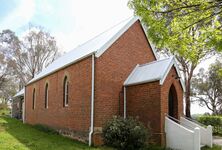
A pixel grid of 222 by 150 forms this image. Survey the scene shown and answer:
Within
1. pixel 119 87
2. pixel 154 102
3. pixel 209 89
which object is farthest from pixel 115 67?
pixel 209 89

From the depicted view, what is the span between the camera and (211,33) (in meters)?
9.23

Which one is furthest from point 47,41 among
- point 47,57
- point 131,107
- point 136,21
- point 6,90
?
point 131,107

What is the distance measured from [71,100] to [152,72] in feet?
18.6

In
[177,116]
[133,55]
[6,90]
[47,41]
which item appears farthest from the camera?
[6,90]

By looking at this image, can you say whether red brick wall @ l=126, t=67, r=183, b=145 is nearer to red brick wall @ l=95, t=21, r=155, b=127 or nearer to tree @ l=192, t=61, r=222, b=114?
red brick wall @ l=95, t=21, r=155, b=127

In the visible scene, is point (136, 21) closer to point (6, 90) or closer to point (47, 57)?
point (47, 57)

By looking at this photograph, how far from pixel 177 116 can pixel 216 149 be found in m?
2.68

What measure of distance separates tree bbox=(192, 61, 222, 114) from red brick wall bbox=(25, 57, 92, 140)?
31.8 meters

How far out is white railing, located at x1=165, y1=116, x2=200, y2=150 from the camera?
12.3 m

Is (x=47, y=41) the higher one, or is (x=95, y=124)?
(x=47, y=41)

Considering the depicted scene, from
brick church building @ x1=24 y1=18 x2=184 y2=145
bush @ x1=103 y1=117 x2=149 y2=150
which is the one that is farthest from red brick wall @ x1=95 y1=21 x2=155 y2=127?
bush @ x1=103 y1=117 x2=149 y2=150

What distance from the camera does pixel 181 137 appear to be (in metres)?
13.0

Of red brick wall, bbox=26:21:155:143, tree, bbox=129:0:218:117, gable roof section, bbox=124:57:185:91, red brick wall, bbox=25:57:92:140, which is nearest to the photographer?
tree, bbox=129:0:218:117

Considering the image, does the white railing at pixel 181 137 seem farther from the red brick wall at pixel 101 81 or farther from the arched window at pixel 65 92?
the arched window at pixel 65 92
